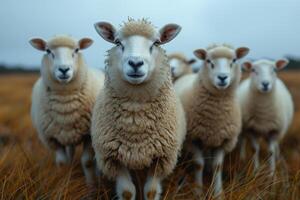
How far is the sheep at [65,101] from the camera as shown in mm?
4043

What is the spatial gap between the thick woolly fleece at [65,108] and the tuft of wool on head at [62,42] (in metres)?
0.03

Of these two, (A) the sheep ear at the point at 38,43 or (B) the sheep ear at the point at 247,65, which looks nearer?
(A) the sheep ear at the point at 38,43

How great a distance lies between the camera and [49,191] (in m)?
3.35

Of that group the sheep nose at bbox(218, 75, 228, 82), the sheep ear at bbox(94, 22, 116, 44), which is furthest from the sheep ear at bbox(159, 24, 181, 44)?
the sheep nose at bbox(218, 75, 228, 82)

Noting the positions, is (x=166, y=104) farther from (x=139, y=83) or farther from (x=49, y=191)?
(x=49, y=191)

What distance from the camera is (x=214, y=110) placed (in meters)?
4.33

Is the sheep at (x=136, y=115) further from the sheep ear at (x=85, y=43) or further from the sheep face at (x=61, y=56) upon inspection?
the sheep ear at (x=85, y=43)

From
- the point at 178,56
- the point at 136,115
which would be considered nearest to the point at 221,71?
the point at 136,115

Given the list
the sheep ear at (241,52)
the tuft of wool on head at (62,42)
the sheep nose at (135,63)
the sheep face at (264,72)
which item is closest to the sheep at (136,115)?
the sheep nose at (135,63)

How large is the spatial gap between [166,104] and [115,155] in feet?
2.04

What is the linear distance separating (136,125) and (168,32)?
907mm

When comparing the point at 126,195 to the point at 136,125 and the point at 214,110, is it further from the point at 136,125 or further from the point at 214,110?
the point at 214,110

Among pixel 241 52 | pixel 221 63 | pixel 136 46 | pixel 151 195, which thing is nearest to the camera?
pixel 136 46

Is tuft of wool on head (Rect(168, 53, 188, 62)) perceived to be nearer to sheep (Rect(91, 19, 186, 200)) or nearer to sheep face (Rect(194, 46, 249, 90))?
sheep face (Rect(194, 46, 249, 90))
